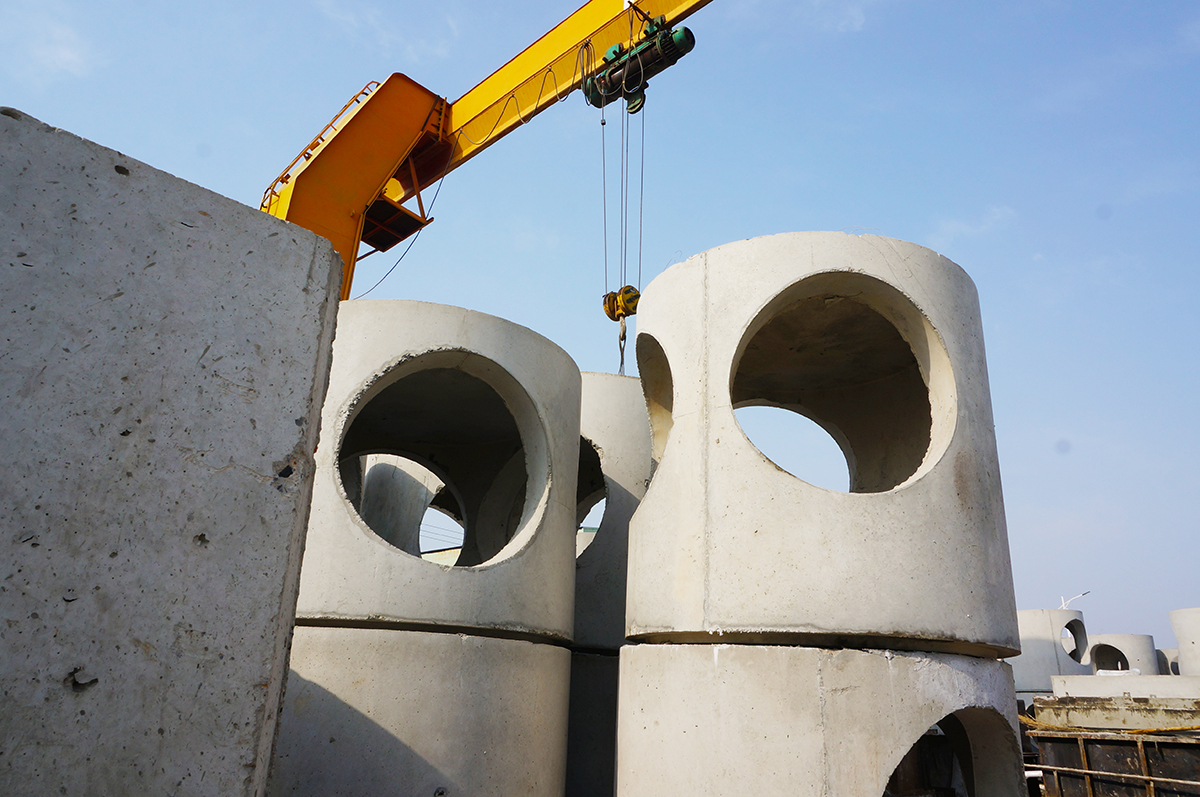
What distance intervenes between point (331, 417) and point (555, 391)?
6.24 ft

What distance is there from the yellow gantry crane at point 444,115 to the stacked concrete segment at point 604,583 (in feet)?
6.55

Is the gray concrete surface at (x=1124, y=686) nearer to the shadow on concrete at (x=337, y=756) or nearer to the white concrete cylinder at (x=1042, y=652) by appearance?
the white concrete cylinder at (x=1042, y=652)

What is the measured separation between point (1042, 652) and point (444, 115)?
60.5 ft

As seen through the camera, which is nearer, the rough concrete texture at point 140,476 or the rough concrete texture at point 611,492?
the rough concrete texture at point 140,476

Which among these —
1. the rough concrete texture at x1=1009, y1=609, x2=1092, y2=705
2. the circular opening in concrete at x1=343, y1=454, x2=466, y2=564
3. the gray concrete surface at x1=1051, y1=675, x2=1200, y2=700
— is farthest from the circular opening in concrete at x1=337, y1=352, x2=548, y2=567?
the rough concrete texture at x1=1009, y1=609, x2=1092, y2=705

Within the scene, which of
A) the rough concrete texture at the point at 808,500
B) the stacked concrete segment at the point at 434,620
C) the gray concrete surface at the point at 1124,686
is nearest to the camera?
the rough concrete texture at the point at 808,500

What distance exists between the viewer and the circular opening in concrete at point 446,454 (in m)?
6.92

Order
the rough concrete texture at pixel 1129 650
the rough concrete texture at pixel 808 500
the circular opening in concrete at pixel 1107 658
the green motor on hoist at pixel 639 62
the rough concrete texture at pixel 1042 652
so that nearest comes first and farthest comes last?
the rough concrete texture at pixel 808 500, the green motor on hoist at pixel 639 62, the rough concrete texture at pixel 1042 652, the rough concrete texture at pixel 1129 650, the circular opening in concrete at pixel 1107 658

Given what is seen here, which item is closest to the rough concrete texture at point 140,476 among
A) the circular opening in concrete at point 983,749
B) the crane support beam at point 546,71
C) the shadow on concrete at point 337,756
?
the shadow on concrete at point 337,756

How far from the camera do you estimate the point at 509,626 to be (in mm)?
6145

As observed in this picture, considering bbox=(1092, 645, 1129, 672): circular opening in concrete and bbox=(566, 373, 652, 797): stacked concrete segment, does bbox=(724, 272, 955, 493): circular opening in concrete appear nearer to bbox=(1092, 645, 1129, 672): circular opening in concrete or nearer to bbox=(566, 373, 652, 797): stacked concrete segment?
bbox=(566, 373, 652, 797): stacked concrete segment

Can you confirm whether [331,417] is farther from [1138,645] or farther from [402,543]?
[1138,645]

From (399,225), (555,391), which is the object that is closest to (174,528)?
(555,391)

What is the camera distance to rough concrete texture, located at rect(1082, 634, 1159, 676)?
70.8ft
